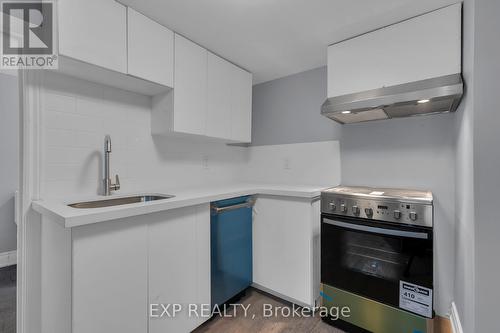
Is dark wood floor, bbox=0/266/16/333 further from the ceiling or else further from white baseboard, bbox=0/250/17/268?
the ceiling

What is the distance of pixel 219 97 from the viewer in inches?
83.1

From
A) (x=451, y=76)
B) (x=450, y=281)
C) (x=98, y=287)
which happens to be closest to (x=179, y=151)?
(x=98, y=287)

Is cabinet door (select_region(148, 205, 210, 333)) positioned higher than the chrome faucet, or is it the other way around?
the chrome faucet

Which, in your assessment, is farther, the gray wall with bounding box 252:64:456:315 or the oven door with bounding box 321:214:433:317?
the gray wall with bounding box 252:64:456:315

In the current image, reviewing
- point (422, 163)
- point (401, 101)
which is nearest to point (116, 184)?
point (401, 101)

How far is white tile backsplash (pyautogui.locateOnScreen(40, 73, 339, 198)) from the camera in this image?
4.60ft

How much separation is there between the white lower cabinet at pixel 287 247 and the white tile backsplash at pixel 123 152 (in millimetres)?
581

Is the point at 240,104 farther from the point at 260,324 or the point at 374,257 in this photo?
the point at 260,324

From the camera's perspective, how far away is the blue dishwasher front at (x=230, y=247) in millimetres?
1671

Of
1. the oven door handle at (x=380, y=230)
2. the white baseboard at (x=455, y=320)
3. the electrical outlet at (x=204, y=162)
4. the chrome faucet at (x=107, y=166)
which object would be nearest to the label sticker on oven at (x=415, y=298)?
the white baseboard at (x=455, y=320)

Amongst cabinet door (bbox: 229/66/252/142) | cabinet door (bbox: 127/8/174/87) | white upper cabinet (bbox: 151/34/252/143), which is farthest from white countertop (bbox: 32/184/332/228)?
cabinet door (bbox: 127/8/174/87)

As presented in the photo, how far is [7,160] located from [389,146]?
393 cm

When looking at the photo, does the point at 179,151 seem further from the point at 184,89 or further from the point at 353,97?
the point at 353,97

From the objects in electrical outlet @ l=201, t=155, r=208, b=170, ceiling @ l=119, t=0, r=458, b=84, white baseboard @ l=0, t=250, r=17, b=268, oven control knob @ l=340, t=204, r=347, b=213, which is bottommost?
white baseboard @ l=0, t=250, r=17, b=268
